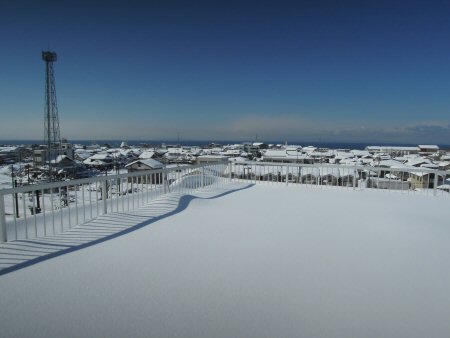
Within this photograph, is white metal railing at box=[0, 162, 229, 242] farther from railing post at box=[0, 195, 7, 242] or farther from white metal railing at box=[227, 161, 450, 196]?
white metal railing at box=[227, 161, 450, 196]

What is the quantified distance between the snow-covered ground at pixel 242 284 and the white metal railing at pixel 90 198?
1.01m

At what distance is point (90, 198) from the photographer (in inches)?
179

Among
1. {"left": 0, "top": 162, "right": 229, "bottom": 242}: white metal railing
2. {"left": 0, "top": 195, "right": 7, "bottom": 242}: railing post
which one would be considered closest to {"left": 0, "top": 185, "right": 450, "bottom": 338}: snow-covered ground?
{"left": 0, "top": 195, "right": 7, "bottom": 242}: railing post

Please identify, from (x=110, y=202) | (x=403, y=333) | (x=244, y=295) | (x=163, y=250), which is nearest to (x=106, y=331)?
(x=244, y=295)

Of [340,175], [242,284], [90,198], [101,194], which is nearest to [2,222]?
[90,198]

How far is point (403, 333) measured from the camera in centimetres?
192

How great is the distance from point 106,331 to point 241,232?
238cm

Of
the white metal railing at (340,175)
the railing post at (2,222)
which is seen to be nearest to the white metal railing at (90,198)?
the railing post at (2,222)

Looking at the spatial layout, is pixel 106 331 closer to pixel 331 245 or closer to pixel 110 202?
pixel 331 245

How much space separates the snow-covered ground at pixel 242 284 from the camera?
1974mm

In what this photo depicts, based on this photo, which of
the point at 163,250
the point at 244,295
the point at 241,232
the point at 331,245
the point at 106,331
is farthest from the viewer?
the point at 241,232

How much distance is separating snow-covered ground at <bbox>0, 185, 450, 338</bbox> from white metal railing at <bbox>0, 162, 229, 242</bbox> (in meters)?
1.01

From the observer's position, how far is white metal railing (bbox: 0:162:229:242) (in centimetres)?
360

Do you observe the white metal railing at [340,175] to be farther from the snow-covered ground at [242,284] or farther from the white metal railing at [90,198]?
the snow-covered ground at [242,284]
